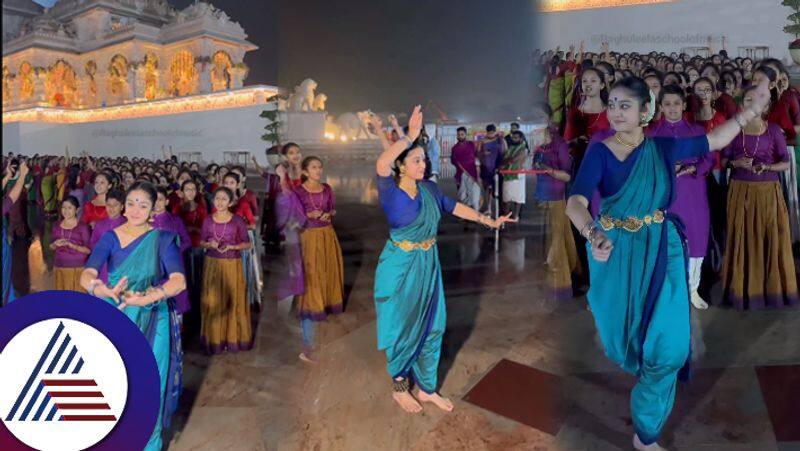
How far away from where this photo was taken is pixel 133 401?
141cm

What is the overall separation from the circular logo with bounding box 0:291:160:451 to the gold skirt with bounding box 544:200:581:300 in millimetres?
3110

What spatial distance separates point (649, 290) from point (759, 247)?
2.03 m

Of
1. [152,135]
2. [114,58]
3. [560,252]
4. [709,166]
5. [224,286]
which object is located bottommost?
[224,286]

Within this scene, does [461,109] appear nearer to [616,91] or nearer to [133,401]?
[616,91]

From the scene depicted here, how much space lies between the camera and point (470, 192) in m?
7.50

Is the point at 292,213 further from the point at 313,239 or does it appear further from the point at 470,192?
the point at 470,192

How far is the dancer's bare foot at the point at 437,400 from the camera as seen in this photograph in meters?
2.51

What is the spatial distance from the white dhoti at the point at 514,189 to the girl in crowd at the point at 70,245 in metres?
4.90

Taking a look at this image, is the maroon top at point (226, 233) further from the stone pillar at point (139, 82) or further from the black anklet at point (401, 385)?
the stone pillar at point (139, 82)

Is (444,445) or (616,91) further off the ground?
(616,91)

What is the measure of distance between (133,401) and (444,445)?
1.31m

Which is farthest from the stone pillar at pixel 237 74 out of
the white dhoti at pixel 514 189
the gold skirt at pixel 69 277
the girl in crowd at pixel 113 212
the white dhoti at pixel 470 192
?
the girl in crowd at pixel 113 212

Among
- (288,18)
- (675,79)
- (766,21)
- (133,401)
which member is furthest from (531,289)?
(766,21)

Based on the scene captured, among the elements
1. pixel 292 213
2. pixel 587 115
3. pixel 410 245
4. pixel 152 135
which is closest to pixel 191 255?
pixel 292 213
